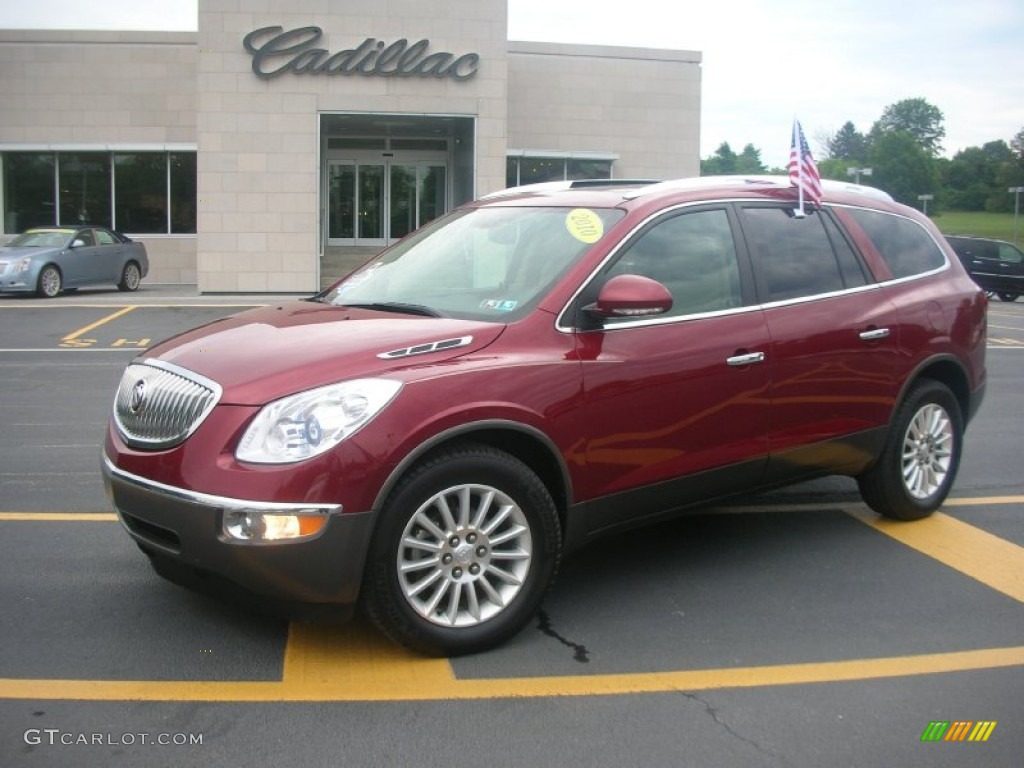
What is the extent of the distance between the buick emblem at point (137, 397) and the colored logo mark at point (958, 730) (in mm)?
3014

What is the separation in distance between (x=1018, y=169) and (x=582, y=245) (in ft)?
311

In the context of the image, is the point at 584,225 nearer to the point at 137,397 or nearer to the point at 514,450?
the point at 514,450

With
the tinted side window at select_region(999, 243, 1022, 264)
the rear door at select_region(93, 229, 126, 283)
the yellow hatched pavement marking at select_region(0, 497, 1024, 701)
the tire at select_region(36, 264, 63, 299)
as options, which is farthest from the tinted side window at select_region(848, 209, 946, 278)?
the tinted side window at select_region(999, 243, 1022, 264)

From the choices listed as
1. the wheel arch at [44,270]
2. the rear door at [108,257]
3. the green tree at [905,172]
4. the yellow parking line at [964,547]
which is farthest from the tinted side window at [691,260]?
the green tree at [905,172]

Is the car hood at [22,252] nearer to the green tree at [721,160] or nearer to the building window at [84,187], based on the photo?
the building window at [84,187]

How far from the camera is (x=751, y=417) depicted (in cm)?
472

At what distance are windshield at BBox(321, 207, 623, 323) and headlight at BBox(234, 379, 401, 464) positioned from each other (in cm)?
79

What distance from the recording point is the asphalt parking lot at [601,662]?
3230mm

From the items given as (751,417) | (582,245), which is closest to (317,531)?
(582,245)

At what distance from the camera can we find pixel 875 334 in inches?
207

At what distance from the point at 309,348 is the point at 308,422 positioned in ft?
1.35

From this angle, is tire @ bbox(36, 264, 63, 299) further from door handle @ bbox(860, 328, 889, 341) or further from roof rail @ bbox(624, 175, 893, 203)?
door handle @ bbox(860, 328, 889, 341)

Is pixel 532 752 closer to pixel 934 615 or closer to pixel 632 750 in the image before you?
pixel 632 750

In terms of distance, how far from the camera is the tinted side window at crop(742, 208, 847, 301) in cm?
496
